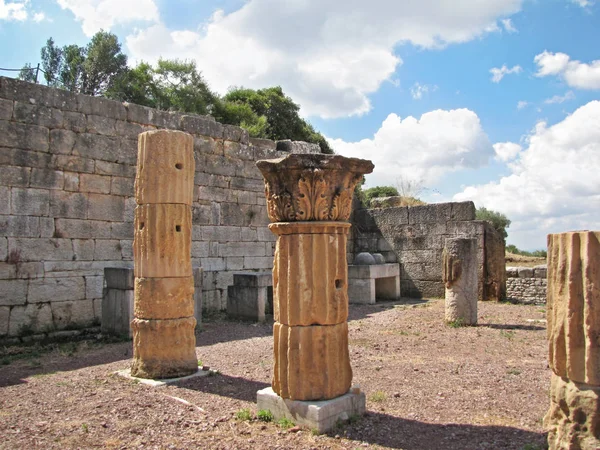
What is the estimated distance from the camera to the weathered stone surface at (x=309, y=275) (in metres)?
4.75

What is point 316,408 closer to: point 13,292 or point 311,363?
point 311,363

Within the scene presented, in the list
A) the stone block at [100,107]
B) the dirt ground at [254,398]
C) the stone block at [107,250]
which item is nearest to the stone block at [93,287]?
the stone block at [107,250]

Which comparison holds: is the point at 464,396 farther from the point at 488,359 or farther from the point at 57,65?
the point at 57,65

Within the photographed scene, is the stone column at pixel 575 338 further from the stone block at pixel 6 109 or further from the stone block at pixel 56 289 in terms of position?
the stone block at pixel 6 109

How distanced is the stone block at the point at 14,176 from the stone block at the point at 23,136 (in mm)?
367

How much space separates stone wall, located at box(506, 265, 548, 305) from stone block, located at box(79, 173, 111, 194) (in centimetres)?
996

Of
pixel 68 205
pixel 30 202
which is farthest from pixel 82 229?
pixel 30 202

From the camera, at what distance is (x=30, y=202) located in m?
8.93

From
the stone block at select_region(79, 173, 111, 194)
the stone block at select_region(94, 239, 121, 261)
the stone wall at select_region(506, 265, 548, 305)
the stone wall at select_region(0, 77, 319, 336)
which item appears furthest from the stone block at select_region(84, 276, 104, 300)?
the stone wall at select_region(506, 265, 548, 305)

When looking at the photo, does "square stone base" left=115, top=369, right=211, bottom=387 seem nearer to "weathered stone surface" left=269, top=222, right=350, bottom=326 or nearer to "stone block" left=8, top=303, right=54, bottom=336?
"weathered stone surface" left=269, top=222, right=350, bottom=326

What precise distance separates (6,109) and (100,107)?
1651 millimetres

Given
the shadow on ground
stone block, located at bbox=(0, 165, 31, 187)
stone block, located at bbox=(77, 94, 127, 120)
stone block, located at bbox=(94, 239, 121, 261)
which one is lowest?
the shadow on ground

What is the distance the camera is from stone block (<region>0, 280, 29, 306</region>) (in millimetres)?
8555

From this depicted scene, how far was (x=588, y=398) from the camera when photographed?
331cm
